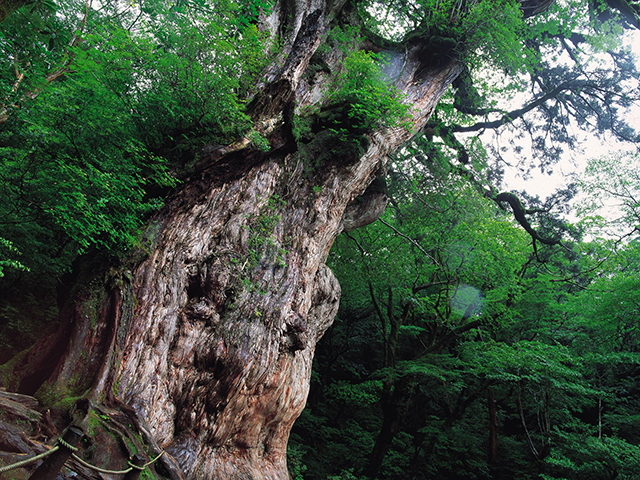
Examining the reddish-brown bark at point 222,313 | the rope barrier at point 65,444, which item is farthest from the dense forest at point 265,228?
the rope barrier at point 65,444

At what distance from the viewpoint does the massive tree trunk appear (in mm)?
2834

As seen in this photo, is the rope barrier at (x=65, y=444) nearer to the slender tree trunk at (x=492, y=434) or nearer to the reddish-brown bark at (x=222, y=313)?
the reddish-brown bark at (x=222, y=313)

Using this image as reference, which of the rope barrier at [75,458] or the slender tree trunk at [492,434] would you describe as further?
the slender tree trunk at [492,434]

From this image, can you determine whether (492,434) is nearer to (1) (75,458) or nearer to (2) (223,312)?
(2) (223,312)

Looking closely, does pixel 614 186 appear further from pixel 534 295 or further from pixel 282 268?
pixel 282 268

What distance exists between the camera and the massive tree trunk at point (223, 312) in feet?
9.30

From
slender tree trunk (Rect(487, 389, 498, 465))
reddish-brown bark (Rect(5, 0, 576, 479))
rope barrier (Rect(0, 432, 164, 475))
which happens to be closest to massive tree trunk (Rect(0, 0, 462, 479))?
reddish-brown bark (Rect(5, 0, 576, 479))

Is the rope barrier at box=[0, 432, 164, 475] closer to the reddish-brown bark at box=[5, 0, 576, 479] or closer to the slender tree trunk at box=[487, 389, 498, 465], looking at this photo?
the reddish-brown bark at box=[5, 0, 576, 479]

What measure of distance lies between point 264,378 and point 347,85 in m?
4.39

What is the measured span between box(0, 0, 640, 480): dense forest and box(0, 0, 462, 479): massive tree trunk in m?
0.02

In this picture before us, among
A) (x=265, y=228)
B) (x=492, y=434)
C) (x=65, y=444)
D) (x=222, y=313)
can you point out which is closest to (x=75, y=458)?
(x=65, y=444)

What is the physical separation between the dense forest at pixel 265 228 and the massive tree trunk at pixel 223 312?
22mm

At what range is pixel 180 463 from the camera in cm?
279

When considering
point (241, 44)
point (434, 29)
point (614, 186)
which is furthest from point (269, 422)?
point (614, 186)
